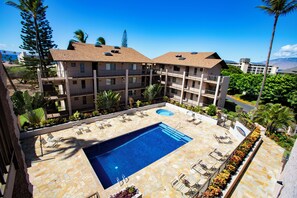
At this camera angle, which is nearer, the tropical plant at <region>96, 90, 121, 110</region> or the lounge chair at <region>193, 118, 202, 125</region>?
the tropical plant at <region>96, 90, 121, 110</region>

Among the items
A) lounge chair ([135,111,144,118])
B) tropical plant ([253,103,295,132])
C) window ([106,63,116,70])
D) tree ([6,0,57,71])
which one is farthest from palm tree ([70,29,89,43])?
tropical plant ([253,103,295,132])

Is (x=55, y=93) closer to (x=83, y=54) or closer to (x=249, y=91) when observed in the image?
(x=83, y=54)

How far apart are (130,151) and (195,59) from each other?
21.0 m

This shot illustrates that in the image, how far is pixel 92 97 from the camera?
2292cm

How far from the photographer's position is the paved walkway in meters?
9.84

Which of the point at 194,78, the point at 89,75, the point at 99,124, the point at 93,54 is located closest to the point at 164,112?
the point at 194,78

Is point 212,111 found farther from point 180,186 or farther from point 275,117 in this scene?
point 180,186

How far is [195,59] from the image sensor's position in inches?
1089

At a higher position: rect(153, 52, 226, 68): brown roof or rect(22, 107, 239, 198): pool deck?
rect(153, 52, 226, 68): brown roof

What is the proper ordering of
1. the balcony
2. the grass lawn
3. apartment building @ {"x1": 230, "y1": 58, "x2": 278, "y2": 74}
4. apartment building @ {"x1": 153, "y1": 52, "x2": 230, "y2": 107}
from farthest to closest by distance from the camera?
apartment building @ {"x1": 230, "y1": 58, "x2": 278, "y2": 74}
apartment building @ {"x1": 153, "y1": 52, "x2": 230, "y2": 107}
the balcony
the grass lawn

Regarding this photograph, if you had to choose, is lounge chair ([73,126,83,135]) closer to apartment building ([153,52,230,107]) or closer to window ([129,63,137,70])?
window ([129,63,137,70])

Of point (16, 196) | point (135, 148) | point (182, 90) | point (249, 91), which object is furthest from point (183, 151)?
point (249, 91)

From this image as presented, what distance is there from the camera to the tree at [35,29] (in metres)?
23.4

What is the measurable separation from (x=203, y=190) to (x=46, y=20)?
3547 cm
